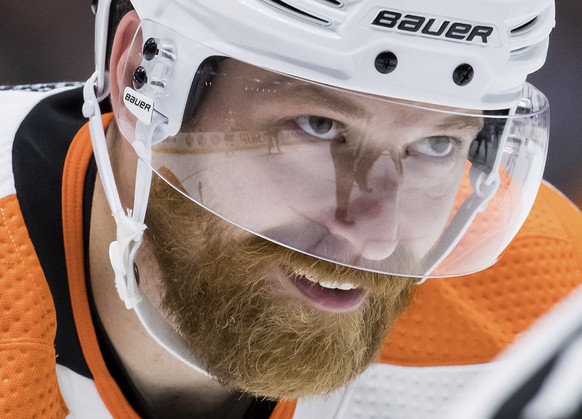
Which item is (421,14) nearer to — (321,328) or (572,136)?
(321,328)

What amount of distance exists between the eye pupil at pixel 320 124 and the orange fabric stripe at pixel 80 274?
381mm

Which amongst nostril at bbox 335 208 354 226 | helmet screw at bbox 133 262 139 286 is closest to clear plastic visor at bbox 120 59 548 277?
nostril at bbox 335 208 354 226

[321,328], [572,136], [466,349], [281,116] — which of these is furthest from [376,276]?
[572,136]

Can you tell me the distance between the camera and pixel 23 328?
3.37ft

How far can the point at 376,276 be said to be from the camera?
102 cm

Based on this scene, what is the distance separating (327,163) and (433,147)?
5.0 inches

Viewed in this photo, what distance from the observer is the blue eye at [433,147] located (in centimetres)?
92

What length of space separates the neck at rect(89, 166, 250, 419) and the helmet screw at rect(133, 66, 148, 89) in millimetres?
219

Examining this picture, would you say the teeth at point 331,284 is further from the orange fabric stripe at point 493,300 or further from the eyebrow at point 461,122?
the orange fabric stripe at point 493,300

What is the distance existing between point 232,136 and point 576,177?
186 centimetres

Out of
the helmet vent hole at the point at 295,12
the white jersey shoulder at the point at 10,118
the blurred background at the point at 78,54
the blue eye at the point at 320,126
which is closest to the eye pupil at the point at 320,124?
the blue eye at the point at 320,126

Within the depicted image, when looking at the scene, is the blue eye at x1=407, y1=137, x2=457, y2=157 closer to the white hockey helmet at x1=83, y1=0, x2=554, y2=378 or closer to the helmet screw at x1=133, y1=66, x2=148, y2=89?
the white hockey helmet at x1=83, y1=0, x2=554, y2=378

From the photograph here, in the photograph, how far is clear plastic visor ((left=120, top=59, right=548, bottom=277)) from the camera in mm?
891

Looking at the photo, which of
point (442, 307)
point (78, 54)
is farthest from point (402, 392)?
point (78, 54)
